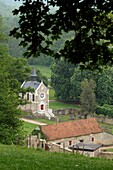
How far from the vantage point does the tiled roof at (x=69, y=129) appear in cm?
4925

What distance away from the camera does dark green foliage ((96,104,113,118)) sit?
6969 cm

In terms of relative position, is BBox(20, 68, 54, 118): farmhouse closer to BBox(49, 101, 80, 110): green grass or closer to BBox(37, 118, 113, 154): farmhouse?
BBox(49, 101, 80, 110): green grass

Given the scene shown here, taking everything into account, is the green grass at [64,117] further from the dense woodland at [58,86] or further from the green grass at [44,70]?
the green grass at [44,70]

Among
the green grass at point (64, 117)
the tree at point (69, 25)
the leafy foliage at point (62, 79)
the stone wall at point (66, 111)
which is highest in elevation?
the leafy foliage at point (62, 79)

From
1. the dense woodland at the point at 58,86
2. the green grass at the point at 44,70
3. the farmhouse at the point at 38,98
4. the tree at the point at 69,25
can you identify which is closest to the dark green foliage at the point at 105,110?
the dense woodland at the point at 58,86

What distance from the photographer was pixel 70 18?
11.3 m

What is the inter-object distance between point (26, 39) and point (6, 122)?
866 inches

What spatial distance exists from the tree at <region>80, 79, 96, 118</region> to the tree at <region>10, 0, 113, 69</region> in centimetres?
5822

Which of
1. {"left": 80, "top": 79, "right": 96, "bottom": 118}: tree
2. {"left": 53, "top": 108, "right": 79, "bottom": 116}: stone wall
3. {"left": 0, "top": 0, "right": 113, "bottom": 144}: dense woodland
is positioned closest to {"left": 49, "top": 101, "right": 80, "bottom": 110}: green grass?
{"left": 0, "top": 0, "right": 113, "bottom": 144}: dense woodland

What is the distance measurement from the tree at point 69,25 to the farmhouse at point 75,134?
Answer: 3538cm

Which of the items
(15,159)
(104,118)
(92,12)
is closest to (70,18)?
(92,12)

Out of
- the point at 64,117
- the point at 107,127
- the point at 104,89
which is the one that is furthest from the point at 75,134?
the point at 104,89

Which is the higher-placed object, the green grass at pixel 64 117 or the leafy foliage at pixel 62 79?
the leafy foliage at pixel 62 79

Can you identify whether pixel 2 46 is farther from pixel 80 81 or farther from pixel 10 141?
pixel 80 81
